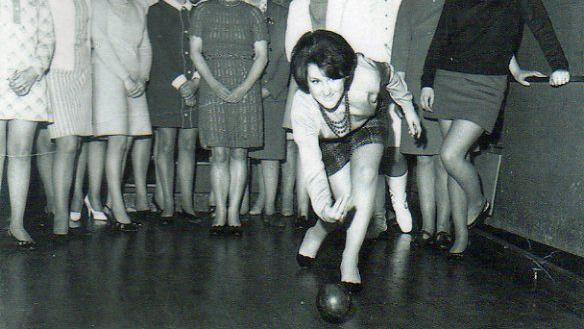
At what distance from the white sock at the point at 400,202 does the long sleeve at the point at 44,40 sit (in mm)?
2595

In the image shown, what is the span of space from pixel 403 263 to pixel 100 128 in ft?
7.88

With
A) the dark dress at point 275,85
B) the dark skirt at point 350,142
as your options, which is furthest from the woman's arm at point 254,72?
the dark skirt at point 350,142

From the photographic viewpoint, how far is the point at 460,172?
4488 millimetres

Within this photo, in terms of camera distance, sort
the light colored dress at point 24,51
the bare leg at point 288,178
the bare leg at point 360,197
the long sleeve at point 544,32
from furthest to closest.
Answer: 1. the bare leg at point 288,178
2. the light colored dress at point 24,51
3. the long sleeve at point 544,32
4. the bare leg at point 360,197

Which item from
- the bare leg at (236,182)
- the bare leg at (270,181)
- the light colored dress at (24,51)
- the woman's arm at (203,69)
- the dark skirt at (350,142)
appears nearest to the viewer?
the dark skirt at (350,142)

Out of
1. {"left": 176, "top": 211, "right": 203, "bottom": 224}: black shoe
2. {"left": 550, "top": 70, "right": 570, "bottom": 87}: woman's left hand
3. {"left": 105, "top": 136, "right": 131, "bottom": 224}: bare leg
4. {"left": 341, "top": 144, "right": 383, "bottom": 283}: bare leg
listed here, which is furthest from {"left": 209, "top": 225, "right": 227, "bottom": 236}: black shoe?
{"left": 550, "top": 70, "right": 570, "bottom": 87}: woman's left hand

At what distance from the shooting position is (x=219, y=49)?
17.8 ft

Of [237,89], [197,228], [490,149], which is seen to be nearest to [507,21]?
[490,149]

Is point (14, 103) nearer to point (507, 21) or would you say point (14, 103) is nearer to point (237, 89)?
point (237, 89)

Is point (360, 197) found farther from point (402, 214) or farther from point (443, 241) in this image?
point (402, 214)

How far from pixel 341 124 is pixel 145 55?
8.46ft

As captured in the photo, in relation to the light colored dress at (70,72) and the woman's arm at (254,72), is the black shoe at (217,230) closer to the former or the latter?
the woman's arm at (254,72)

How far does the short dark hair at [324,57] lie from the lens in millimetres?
3305

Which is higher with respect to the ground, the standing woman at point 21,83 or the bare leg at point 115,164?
the standing woman at point 21,83
